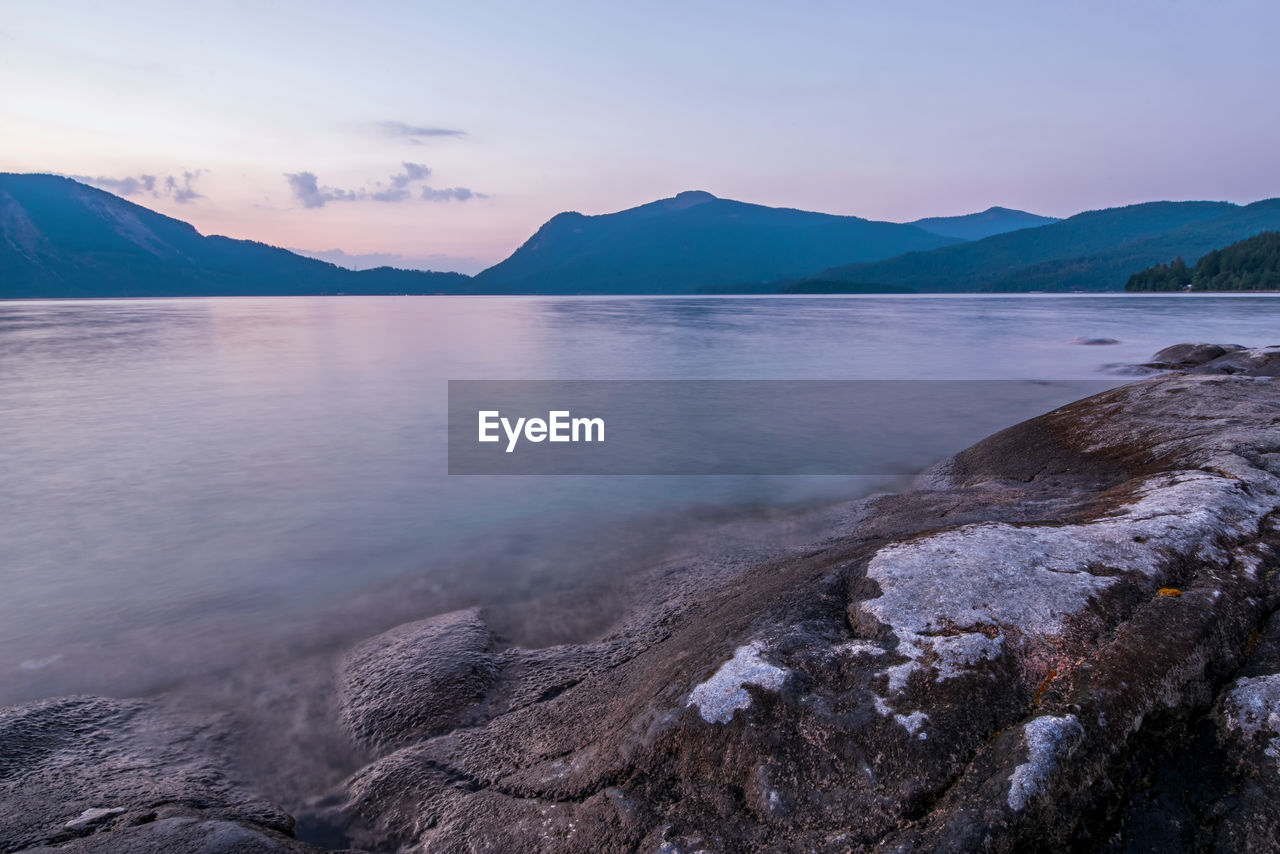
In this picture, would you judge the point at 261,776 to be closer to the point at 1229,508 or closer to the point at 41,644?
the point at 41,644

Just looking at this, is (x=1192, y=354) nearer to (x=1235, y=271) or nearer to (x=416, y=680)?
(x=416, y=680)

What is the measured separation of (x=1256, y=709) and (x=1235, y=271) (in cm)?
14049

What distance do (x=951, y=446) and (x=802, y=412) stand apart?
4972 mm

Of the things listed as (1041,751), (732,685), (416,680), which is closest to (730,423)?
(416,680)

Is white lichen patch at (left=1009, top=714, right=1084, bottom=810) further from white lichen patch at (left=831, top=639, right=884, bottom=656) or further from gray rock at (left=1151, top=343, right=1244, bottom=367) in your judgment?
gray rock at (left=1151, top=343, right=1244, bottom=367)

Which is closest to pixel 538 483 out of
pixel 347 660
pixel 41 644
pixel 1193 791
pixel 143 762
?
pixel 347 660

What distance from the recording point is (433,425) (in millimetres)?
16594

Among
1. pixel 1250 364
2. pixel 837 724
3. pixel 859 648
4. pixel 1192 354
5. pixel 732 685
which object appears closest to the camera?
pixel 837 724

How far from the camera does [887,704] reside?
345cm

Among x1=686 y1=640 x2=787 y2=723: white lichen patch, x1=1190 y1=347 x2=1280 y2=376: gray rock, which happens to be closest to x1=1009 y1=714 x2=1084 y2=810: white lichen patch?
x1=686 y1=640 x2=787 y2=723: white lichen patch

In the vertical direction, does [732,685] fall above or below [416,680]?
above

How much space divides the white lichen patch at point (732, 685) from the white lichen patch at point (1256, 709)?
2.10 m

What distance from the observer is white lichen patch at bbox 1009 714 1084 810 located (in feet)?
9.68

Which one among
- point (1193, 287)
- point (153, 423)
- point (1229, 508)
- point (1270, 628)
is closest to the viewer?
point (1270, 628)
